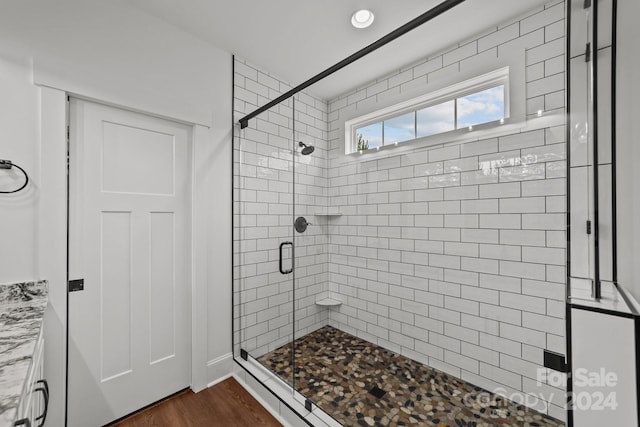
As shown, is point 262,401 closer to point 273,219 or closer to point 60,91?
point 273,219

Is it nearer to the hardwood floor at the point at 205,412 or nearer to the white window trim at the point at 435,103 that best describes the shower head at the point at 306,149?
the white window trim at the point at 435,103

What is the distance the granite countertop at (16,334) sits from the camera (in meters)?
0.62

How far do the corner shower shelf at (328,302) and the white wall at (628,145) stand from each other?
1902 mm

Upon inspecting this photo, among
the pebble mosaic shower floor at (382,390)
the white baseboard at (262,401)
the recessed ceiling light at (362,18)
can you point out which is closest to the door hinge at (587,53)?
the recessed ceiling light at (362,18)

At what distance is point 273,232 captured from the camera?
Answer: 211 centimetres

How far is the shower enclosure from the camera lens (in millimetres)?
1633

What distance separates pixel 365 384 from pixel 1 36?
297 centimetres

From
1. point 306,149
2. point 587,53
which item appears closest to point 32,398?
point 306,149

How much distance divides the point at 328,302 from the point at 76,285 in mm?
1818

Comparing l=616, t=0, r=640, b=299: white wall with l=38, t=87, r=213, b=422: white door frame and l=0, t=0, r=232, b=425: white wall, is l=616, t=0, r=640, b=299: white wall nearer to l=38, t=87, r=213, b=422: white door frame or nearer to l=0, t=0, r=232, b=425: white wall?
l=0, t=0, r=232, b=425: white wall

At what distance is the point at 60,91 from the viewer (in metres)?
1.44

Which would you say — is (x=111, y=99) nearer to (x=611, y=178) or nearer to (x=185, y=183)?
(x=185, y=183)

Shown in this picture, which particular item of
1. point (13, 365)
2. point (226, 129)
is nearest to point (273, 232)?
point (226, 129)

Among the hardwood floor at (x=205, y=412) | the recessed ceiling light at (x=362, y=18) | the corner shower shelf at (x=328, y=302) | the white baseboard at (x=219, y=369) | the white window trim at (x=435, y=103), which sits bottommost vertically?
the hardwood floor at (x=205, y=412)
